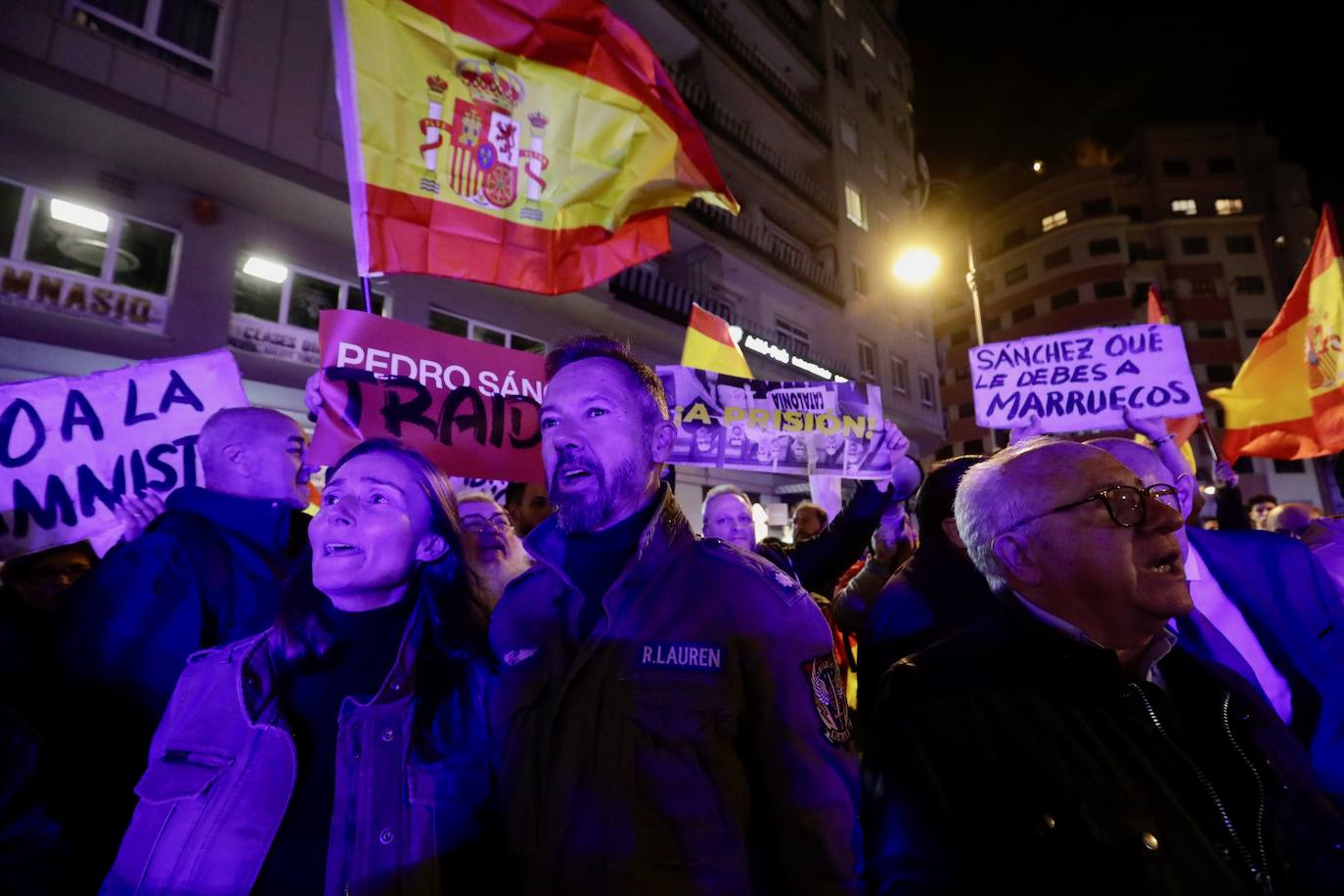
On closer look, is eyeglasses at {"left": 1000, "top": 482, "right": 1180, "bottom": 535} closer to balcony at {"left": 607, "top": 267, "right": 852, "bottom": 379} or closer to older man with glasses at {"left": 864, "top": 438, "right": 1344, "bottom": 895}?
older man with glasses at {"left": 864, "top": 438, "right": 1344, "bottom": 895}

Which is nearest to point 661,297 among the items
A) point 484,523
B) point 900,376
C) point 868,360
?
point 868,360

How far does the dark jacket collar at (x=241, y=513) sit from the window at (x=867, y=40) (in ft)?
100

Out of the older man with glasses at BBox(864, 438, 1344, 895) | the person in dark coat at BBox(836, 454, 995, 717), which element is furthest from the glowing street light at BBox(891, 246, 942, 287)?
the older man with glasses at BBox(864, 438, 1344, 895)

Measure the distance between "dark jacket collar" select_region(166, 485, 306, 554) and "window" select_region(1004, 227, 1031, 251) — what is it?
5941cm

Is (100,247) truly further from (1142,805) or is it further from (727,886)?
(1142,805)

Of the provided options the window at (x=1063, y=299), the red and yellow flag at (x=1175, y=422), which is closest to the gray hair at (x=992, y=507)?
the red and yellow flag at (x=1175, y=422)

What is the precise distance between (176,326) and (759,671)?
988 cm

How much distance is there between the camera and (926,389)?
83.7 feet

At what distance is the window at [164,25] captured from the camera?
8.01 m

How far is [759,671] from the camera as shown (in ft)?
5.66

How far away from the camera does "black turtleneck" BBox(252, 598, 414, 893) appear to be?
1739 millimetres

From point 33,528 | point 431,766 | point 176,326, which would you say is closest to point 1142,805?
point 431,766

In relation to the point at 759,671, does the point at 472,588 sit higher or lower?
higher

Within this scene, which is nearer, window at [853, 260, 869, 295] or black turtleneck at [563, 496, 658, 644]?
black turtleneck at [563, 496, 658, 644]
